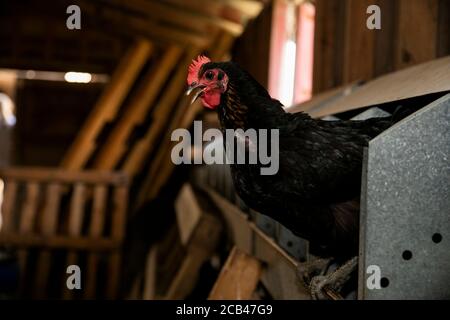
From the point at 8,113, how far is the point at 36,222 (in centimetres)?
946

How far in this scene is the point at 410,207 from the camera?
3.88ft

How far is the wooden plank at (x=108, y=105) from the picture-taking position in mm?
7023

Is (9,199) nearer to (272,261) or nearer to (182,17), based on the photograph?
(182,17)

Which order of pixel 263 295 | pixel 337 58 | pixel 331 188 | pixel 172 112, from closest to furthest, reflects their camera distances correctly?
pixel 331 188 < pixel 263 295 < pixel 337 58 < pixel 172 112

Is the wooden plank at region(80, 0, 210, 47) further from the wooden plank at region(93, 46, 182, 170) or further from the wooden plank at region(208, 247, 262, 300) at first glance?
the wooden plank at region(208, 247, 262, 300)

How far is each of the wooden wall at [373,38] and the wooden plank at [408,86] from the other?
22.1 inches

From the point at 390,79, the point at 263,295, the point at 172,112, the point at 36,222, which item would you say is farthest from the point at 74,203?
the point at 390,79

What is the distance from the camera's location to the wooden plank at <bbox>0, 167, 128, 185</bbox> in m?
5.71

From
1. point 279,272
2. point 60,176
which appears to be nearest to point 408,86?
point 279,272

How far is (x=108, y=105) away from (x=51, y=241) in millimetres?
2456

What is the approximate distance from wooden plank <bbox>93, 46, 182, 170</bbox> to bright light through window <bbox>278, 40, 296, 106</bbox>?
2819 millimetres

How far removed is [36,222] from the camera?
6074 mm

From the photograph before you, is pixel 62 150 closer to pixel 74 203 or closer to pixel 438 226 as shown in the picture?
pixel 74 203

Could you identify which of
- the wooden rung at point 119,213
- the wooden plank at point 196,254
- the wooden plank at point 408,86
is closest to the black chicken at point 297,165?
the wooden plank at point 408,86
